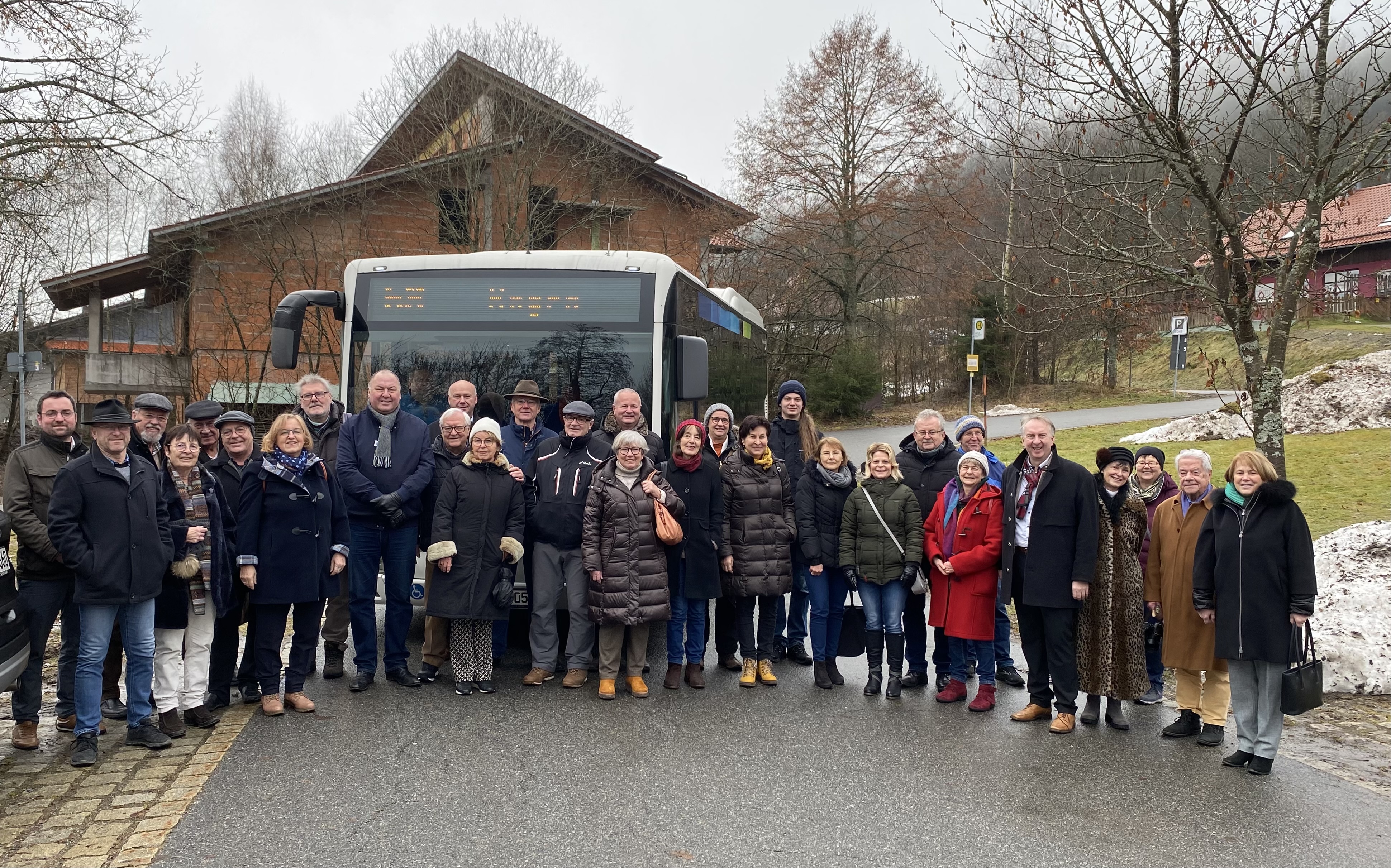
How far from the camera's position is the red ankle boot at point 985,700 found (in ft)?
21.3

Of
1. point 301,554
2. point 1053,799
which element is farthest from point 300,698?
point 1053,799

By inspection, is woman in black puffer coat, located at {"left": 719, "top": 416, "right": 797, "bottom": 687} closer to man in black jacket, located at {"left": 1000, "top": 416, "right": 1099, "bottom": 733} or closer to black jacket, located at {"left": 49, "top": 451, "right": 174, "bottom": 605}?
man in black jacket, located at {"left": 1000, "top": 416, "right": 1099, "bottom": 733}

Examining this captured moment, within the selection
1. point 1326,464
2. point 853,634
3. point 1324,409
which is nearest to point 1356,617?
point 853,634

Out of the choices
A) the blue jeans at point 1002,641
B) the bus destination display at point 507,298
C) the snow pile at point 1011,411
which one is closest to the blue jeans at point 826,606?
the blue jeans at point 1002,641

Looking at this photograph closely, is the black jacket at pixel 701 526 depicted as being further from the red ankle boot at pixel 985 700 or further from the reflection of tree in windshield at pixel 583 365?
the red ankle boot at pixel 985 700

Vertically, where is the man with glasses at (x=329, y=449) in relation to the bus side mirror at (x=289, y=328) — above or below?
below

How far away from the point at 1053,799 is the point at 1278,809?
1032mm

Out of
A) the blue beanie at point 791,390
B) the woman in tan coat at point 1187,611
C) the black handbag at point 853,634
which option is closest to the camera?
the woman in tan coat at point 1187,611

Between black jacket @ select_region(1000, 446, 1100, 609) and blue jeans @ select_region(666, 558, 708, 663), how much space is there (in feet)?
7.12

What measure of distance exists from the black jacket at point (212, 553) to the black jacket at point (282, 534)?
0.09 m

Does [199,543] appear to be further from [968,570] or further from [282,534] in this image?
[968,570]

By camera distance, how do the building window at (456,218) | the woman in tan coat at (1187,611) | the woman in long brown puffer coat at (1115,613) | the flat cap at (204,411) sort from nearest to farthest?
the woman in tan coat at (1187,611), the woman in long brown puffer coat at (1115,613), the flat cap at (204,411), the building window at (456,218)

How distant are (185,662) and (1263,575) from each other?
599 centimetres

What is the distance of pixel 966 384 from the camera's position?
37.8 meters
